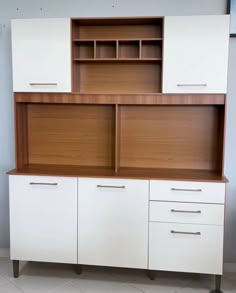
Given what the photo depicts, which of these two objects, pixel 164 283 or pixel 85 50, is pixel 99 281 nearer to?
pixel 164 283

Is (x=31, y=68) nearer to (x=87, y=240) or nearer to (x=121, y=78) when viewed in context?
(x=121, y=78)

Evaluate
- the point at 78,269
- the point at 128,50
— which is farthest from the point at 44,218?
the point at 128,50

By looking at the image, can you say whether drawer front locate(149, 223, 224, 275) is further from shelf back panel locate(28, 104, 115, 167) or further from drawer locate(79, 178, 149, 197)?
shelf back panel locate(28, 104, 115, 167)

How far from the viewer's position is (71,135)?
2.91 m

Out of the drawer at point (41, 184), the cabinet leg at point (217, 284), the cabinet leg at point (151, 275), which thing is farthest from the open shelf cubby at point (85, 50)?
the cabinet leg at point (217, 284)

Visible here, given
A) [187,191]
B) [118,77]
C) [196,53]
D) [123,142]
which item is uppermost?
[196,53]

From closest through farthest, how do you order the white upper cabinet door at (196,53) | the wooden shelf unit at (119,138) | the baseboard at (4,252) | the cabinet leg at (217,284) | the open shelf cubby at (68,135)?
1. the white upper cabinet door at (196,53)
2. the cabinet leg at (217,284)
3. the wooden shelf unit at (119,138)
4. the open shelf cubby at (68,135)
5. the baseboard at (4,252)

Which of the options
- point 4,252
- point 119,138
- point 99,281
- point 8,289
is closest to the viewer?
point 8,289

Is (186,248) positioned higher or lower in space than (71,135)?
lower

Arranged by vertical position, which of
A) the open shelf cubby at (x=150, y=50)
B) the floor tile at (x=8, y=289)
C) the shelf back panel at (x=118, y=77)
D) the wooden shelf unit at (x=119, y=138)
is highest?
the open shelf cubby at (x=150, y=50)

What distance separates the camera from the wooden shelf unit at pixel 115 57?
8.75 feet

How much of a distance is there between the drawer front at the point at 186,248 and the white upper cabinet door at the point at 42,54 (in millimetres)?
1312

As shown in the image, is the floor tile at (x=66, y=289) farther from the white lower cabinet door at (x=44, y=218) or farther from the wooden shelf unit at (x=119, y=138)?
the wooden shelf unit at (x=119, y=138)

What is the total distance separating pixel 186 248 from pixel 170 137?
36.0 inches
